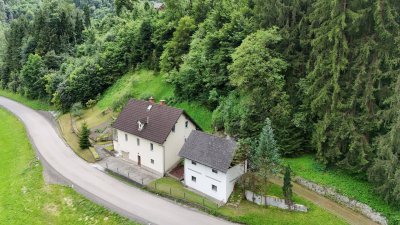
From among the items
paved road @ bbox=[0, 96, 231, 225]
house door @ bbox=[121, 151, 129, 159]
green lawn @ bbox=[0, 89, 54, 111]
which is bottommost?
paved road @ bbox=[0, 96, 231, 225]

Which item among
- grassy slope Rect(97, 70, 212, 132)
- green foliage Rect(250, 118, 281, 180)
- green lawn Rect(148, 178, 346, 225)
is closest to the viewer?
green lawn Rect(148, 178, 346, 225)

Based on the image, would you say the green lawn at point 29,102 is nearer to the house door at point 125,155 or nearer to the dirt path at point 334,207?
the house door at point 125,155

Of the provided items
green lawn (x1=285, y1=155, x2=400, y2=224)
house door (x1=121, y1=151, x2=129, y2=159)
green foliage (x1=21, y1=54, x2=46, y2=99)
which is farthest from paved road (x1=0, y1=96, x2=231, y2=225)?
green foliage (x1=21, y1=54, x2=46, y2=99)

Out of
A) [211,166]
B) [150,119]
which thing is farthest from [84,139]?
[211,166]

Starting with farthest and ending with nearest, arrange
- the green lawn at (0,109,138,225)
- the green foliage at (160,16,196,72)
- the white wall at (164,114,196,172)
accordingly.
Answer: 1. the green foliage at (160,16,196,72)
2. the white wall at (164,114,196,172)
3. the green lawn at (0,109,138,225)

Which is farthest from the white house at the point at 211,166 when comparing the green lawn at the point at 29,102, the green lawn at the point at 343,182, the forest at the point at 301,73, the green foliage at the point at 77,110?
the green lawn at the point at 29,102

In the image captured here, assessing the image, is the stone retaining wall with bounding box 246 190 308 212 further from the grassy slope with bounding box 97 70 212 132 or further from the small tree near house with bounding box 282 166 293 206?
the grassy slope with bounding box 97 70 212 132

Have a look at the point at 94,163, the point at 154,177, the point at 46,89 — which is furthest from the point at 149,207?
the point at 46,89

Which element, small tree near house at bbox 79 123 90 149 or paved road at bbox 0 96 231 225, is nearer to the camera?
paved road at bbox 0 96 231 225

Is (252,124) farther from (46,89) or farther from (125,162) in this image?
(46,89)
